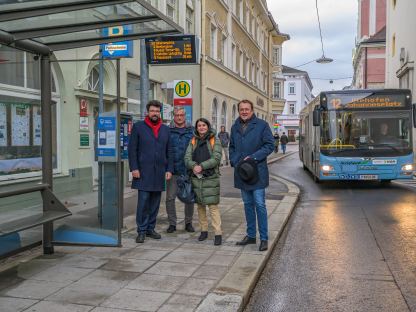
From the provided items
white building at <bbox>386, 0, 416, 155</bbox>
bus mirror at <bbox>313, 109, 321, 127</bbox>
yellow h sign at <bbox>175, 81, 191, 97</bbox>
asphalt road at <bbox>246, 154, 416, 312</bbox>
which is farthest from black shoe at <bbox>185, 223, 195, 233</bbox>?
white building at <bbox>386, 0, 416, 155</bbox>

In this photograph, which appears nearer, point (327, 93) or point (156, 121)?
point (156, 121)

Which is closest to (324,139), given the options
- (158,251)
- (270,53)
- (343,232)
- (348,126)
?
(348,126)

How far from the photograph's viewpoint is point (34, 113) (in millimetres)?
6762

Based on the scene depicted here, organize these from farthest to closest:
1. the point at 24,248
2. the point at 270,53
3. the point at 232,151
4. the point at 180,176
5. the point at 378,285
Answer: the point at 270,53
the point at 180,176
the point at 232,151
the point at 24,248
the point at 378,285

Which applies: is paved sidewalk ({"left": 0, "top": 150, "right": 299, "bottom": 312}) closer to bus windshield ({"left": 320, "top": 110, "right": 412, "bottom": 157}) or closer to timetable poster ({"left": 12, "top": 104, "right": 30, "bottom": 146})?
timetable poster ({"left": 12, "top": 104, "right": 30, "bottom": 146})

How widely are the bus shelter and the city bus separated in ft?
28.6

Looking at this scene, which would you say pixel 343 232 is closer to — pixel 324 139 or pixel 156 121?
pixel 156 121

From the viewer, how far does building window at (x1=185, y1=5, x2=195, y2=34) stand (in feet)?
67.8

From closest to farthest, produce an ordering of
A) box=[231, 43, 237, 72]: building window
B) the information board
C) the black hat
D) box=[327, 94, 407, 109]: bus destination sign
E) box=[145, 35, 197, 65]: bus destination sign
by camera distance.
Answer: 1. the black hat
2. the information board
3. box=[145, 35, 197, 65]: bus destination sign
4. box=[327, 94, 407, 109]: bus destination sign
5. box=[231, 43, 237, 72]: building window

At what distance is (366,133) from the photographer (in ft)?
46.0

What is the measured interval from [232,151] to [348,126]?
815cm

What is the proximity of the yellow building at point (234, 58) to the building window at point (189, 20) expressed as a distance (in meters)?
0.54

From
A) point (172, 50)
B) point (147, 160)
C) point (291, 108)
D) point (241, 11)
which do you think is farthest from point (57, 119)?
point (291, 108)

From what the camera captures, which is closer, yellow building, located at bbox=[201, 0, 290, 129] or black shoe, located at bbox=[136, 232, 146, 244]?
black shoe, located at bbox=[136, 232, 146, 244]
